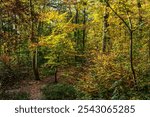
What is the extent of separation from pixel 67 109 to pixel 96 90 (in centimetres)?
663

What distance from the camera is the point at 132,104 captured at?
895 cm

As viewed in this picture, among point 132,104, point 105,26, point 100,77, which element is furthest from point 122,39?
point 132,104

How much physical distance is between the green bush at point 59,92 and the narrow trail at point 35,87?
423 millimetres

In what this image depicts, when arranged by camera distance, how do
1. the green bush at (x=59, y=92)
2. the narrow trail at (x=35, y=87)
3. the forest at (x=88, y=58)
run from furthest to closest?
the narrow trail at (x=35, y=87), the green bush at (x=59, y=92), the forest at (x=88, y=58)

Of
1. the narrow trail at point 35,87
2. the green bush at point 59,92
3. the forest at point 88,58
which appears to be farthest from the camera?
the narrow trail at point 35,87

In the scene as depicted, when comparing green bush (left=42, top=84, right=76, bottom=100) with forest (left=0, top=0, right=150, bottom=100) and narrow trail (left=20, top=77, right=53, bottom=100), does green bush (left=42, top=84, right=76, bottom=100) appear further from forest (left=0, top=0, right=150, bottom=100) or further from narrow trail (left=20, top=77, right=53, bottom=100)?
narrow trail (left=20, top=77, right=53, bottom=100)

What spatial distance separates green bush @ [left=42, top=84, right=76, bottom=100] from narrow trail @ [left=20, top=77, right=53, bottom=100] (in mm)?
423

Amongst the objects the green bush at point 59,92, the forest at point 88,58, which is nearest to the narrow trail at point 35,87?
the forest at point 88,58

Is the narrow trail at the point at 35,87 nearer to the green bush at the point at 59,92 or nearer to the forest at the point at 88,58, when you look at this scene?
the forest at the point at 88,58

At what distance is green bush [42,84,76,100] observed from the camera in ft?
61.3

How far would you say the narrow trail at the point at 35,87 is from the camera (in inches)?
797

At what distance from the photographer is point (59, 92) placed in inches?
782

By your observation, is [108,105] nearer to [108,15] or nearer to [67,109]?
[67,109]

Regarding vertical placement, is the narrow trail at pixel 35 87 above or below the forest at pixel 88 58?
below
